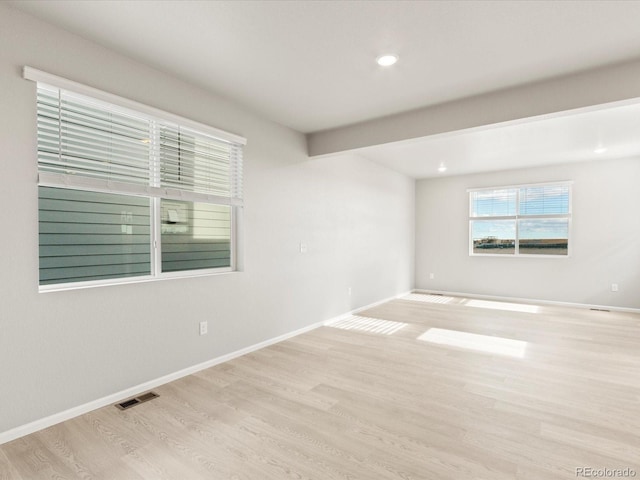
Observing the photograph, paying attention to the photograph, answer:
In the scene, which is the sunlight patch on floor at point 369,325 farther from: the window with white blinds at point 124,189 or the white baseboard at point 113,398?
the window with white blinds at point 124,189

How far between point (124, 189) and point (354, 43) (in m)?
Result: 1.98

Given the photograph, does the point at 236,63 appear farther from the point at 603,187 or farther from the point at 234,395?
the point at 603,187

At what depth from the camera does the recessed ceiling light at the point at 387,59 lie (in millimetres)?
2523

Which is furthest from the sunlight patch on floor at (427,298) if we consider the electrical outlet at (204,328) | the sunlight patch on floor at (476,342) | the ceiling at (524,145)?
the electrical outlet at (204,328)

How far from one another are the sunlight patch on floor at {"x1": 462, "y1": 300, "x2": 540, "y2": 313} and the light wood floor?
2.02m

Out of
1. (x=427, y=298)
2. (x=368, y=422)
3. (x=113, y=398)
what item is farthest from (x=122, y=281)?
(x=427, y=298)

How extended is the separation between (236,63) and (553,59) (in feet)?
7.83

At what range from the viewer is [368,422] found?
2.26 m

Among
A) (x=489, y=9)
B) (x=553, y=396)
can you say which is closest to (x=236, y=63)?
(x=489, y=9)

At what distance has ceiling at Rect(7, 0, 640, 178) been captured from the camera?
6.62 ft

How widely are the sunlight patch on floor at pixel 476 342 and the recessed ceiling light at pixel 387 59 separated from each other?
116 inches

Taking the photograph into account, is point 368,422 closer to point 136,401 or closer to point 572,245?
point 136,401

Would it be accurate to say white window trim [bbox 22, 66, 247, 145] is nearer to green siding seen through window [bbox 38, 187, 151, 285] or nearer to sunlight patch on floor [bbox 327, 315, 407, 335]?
green siding seen through window [bbox 38, 187, 151, 285]

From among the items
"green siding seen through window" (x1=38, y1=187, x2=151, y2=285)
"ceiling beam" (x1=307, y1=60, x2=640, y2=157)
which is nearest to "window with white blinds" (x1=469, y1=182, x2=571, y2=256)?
"ceiling beam" (x1=307, y1=60, x2=640, y2=157)
